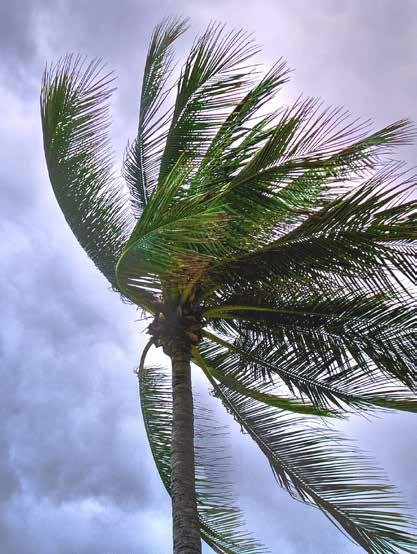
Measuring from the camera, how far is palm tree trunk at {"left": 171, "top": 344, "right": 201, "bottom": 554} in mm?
7258

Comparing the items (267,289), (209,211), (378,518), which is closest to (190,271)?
(267,289)

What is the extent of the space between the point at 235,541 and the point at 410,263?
4.23 m

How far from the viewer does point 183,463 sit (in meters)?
7.85

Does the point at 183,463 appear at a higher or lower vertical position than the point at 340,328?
lower

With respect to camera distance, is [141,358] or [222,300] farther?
[141,358]

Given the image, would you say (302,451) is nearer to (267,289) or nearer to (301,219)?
(267,289)

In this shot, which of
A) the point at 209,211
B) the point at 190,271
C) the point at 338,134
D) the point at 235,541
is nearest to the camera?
the point at 209,211

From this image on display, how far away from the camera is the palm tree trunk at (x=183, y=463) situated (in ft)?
23.8

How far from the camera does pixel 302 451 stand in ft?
29.3

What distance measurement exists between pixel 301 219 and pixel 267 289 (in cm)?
114

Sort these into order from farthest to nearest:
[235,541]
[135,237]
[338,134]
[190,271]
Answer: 1. [235,541]
2. [190,271]
3. [338,134]
4. [135,237]

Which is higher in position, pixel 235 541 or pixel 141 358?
pixel 141 358

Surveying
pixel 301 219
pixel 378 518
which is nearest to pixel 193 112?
pixel 301 219

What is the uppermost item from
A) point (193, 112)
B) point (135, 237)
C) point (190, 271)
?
point (193, 112)
